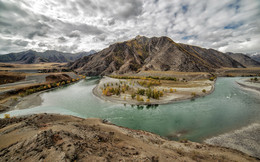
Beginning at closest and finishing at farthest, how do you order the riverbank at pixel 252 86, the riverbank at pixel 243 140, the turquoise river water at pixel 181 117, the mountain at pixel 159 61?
the riverbank at pixel 243 140
the turquoise river water at pixel 181 117
the riverbank at pixel 252 86
the mountain at pixel 159 61

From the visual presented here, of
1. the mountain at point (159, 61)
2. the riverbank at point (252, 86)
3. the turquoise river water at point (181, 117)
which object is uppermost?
the mountain at point (159, 61)

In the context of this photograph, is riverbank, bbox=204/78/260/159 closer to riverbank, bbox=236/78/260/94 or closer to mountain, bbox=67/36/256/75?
riverbank, bbox=236/78/260/94

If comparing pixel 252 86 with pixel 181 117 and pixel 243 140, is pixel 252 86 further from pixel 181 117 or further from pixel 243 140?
pixel 243 140

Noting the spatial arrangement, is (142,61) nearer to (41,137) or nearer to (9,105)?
(9,105)

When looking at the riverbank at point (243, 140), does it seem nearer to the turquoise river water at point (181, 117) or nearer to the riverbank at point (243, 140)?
the riverbank at point (243, 140)

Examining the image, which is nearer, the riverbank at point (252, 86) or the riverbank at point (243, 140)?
the riverbank at point (243, 140)

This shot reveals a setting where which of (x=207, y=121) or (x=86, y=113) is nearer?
(x=207, y=121)

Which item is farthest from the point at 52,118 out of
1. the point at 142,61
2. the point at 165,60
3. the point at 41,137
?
the point at 142,61

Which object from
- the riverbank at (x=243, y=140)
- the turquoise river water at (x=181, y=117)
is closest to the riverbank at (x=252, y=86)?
the turquoise river water at (x=181, y=117)

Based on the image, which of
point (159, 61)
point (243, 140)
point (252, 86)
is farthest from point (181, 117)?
point (159, 61)

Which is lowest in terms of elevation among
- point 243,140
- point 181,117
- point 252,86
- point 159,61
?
point 181,117

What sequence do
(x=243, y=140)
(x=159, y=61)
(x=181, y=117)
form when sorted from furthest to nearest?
1. (x=159, y=61)
2. (x=181, y=117)
3. (x=243, y=140)
